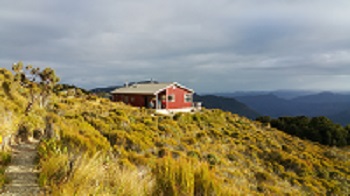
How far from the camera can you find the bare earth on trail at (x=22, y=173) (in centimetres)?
480

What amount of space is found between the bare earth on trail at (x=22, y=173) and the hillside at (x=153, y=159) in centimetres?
27

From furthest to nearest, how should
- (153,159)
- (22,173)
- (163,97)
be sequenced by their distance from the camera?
(163,97) → (153,159) → (22,173)

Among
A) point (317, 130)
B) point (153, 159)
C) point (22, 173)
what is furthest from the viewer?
point (317, 130)

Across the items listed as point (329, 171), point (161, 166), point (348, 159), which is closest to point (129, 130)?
point (161, 166)

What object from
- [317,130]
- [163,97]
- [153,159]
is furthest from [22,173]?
[317,130]

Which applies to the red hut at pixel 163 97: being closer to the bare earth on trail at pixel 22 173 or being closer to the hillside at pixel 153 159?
the hillside at pixel 153 159

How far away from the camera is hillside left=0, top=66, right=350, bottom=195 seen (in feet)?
15.3

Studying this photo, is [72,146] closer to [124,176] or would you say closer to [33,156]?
[33,156]

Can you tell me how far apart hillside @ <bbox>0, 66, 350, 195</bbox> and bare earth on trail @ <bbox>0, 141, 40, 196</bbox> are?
0.27 meters

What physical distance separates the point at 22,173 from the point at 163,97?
27455 mm

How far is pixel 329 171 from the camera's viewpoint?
20438mm

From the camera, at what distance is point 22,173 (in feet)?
19.0

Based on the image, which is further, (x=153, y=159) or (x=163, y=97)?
(x=163, y=97)

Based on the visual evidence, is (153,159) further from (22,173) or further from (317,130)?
(317,130)
